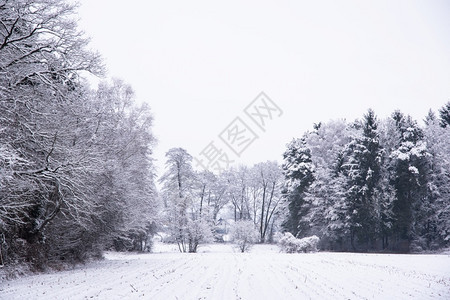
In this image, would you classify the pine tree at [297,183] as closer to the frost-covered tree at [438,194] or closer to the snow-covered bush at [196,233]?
the snow-covered bush at [196,233]

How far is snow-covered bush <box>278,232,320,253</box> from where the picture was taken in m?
27.0

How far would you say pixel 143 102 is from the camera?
877 inches

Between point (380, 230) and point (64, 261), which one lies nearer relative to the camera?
point (64, 261)

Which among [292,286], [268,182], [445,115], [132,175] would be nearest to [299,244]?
[132,175]

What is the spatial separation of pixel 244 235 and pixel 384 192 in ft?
50.8

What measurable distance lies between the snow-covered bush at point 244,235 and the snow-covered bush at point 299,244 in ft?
16.6

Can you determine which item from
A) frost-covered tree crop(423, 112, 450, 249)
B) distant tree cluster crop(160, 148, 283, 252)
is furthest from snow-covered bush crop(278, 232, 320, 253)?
frost-covered tree crop(423, 112, 450, 249)

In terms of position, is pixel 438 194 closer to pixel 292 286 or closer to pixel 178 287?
pixel 292 286

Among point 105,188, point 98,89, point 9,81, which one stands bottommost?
point 105,188

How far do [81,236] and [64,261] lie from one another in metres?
1.35

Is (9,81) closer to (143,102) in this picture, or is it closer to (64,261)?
(64,261)

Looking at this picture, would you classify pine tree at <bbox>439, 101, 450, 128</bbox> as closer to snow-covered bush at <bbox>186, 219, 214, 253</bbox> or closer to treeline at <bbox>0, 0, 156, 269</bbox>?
snow-covered bush at <bbox>186, 219, 214, 253</bbox>

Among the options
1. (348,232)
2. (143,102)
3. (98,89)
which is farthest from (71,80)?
(348,232)

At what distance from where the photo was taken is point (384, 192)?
Result: 3116 cm
